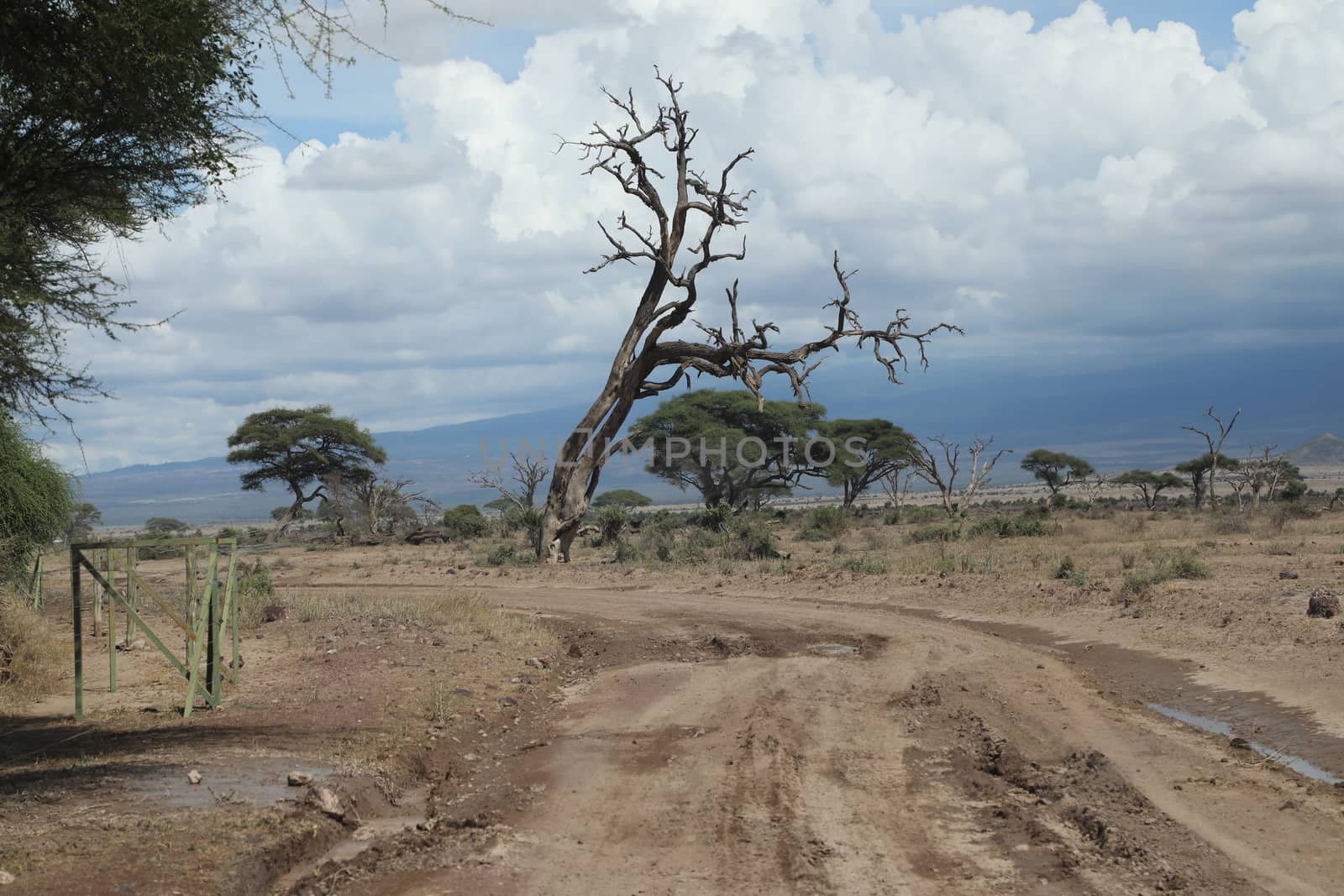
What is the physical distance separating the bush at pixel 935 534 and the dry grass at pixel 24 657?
2257cm

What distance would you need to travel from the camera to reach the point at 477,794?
8.45m

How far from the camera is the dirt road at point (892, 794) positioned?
642cm

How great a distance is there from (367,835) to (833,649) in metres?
8.43

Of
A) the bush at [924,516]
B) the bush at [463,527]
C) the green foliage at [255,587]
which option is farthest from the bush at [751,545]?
the bush at [463,527]

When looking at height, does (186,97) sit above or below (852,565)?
above

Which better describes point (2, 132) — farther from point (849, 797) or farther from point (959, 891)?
point (959, 891)

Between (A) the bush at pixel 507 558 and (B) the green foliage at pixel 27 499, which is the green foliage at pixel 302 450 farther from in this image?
(B) the green foliage at pixel 27 499

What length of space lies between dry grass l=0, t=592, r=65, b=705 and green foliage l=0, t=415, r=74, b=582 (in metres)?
4.21

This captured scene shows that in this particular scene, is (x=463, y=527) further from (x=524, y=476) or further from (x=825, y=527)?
(x=825, y=527)

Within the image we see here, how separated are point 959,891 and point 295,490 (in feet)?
168

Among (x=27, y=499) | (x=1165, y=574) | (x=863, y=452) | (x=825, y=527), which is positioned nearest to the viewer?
(x=27, y=499)

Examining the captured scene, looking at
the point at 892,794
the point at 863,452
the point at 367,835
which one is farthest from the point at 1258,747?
the point at 863,452

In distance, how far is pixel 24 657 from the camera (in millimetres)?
12789

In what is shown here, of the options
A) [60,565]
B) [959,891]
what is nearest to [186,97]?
[959,891]
